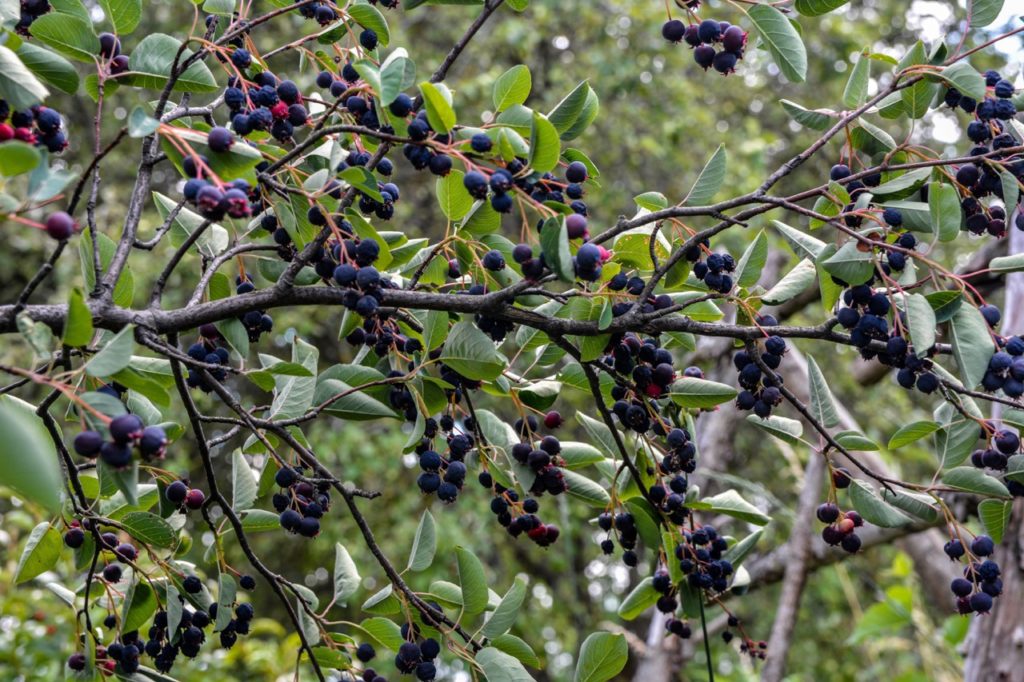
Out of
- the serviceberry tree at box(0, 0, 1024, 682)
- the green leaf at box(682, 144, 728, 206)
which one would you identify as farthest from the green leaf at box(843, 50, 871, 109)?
the green leaf at box(682, 144, 728, 206)

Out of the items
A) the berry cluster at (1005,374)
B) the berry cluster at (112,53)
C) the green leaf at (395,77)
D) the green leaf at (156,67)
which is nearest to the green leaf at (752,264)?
the berry cluster at (1005,374)

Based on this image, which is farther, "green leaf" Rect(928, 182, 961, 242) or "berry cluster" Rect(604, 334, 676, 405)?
"berry cluster" Rect(604, 334, 676, 405)

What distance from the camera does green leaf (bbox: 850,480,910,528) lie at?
140 cm

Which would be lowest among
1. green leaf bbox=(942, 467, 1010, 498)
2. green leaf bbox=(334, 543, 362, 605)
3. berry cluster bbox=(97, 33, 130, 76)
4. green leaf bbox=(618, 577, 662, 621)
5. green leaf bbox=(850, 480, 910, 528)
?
green leaf bbox=(618, 577, 662, 621)

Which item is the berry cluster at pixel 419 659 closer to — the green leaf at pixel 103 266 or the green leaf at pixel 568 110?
the green leaf at pixel 103 266

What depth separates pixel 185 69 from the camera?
1.25 meters

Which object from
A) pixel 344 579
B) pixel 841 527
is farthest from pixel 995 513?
pixel 344 579

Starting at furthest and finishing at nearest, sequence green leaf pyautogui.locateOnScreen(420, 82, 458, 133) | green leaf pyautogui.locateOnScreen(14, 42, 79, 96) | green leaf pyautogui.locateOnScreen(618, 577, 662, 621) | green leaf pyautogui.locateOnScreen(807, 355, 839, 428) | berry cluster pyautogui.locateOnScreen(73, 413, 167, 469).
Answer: green leaf pyautogui.locateOnScreen(618, 577, 662, 621), green leaf pyautogui.locateOnScreen(807, 355, 839, 428), green leaf pyautogui.locateOnScreen(420, 82, 458, 133), green leaf pyautogui.locateOnScreen(14, 42, 79, 96), berry cluster pyautogui.locateOnScreen(73, 413, 167, 469)

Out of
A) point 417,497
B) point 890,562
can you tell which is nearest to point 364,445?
point 417,497

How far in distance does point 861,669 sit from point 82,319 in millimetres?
8464

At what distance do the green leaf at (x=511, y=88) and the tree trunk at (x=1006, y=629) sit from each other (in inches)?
80.5

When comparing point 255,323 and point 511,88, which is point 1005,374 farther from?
point 255,323

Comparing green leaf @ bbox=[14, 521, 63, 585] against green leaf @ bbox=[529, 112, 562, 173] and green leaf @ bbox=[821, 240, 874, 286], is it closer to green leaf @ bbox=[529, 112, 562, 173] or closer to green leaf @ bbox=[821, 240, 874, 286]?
green leaf @ bbox=[529, 112, 562, 173]

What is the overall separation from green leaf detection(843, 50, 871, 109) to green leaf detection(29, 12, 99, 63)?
1.02 metres
